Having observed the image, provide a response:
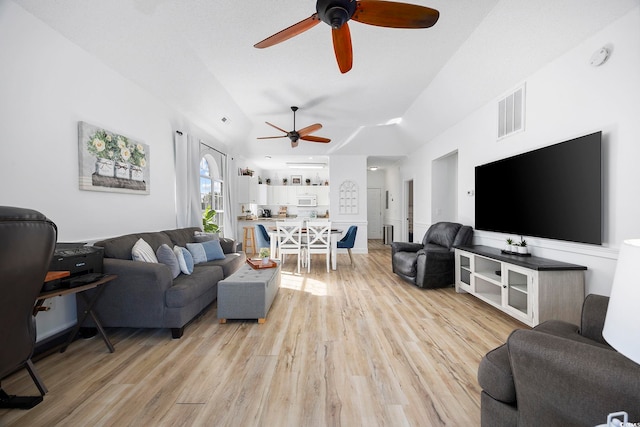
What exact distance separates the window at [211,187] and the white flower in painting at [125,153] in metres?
2.33

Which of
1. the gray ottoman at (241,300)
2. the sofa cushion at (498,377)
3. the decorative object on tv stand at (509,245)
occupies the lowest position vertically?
the gray ottoman at (241,300)

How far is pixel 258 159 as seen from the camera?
333 inches

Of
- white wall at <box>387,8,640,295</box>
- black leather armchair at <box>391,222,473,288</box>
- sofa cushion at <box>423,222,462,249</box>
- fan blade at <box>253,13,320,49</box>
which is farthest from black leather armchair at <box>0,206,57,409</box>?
sofa cushion at <box>423,222,462,249</box>

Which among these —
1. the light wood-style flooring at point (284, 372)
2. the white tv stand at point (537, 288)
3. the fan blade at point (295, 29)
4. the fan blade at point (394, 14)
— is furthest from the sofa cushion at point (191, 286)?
the white tv stand at point (537, 288)

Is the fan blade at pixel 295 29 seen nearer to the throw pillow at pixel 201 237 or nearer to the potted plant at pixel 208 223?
the throw pillow at pixel 201 237

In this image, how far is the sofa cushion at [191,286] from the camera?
2662mm

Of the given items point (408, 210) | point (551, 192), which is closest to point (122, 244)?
point (551, 192)

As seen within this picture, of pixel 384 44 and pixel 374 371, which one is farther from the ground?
pixel 384 44

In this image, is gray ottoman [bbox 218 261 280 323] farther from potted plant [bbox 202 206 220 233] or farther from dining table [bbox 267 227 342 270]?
potted plant [bbox 202 206 220 233]

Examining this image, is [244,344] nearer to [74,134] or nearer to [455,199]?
[74,134]

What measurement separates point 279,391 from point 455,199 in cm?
543

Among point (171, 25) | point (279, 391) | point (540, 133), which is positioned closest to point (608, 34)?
point (540, 133)

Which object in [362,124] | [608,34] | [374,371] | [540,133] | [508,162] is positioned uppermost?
[362,124]

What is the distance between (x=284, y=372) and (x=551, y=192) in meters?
2.98
